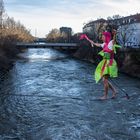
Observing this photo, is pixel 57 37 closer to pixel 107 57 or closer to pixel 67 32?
pixel 67 32

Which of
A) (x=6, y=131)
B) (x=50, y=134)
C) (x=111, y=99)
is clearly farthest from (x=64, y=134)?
(x=111, y=99)

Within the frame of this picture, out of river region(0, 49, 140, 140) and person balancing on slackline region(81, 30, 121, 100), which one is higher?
person balancing on slackline region(81, 30, 121, 100)

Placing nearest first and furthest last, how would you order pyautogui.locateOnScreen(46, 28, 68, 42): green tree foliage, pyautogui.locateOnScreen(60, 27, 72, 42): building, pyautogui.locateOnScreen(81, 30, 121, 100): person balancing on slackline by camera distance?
pyautogui.locateOnScreen(81, 30, 121, 100): person balancing on slackline
pyautogui.locateOnScreen(60, 27, 72, 42): building
pyautogui.locateOnScreen(46, 28, 68, 42): green tree foliage

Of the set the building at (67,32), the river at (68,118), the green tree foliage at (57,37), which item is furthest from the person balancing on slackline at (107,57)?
the green tree foliage at (57,37)

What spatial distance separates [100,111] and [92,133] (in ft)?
8.48

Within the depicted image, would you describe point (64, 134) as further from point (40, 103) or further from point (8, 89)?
point (8, 89)

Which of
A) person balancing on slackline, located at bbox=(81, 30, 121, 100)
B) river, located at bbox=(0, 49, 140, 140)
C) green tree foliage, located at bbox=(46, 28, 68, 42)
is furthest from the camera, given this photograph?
green tree foliage, located at bbox=(46, 28, 68, 42)

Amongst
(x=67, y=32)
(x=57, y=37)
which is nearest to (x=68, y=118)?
(x=57, y=37)

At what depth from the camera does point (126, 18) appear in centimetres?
7831

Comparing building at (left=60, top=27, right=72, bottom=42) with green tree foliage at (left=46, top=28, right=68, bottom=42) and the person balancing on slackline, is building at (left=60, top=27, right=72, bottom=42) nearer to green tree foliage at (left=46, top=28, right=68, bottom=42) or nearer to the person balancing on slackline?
green tree foliage at (left=46, top=28, right=68, bottom=42)

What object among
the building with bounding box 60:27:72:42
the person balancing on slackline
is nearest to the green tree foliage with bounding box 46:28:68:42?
the building with bounding box 60:27:72:42

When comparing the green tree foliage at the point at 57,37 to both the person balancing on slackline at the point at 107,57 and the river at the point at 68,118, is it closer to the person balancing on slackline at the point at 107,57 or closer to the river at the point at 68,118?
the river at the point at 68,118

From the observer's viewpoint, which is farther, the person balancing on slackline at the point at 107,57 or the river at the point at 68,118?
the person balancing on slackline at the point at 107,57

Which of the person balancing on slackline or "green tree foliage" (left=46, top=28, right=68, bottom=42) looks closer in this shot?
the person balancing on slackline
